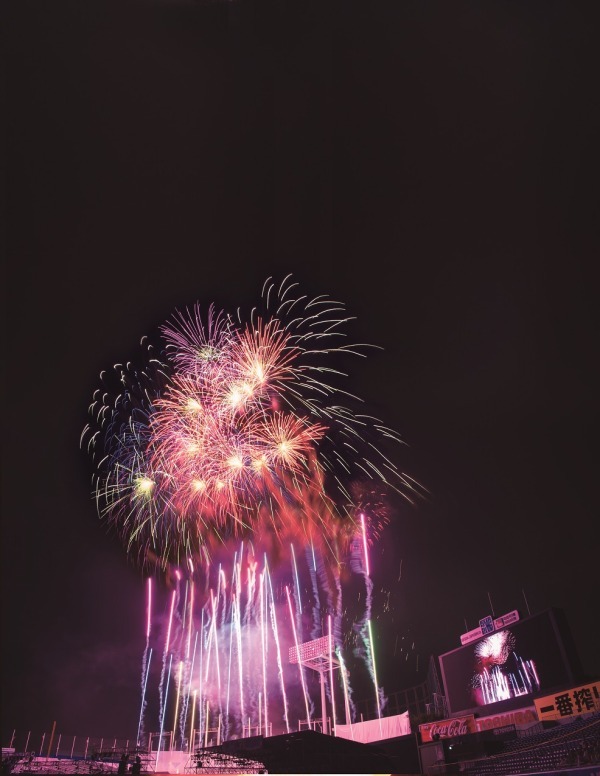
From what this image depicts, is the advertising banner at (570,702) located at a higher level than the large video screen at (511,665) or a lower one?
lower

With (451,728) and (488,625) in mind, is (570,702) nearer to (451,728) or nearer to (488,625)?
(488,625)

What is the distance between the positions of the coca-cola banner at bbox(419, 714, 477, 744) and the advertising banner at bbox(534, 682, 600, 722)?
5.25m

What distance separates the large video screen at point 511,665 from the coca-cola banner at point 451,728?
1.13 m

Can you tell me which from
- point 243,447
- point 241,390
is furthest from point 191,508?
point 241,390

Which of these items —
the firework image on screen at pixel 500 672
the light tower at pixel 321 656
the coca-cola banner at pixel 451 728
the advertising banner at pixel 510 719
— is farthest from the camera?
the light tower at pixel 321 656

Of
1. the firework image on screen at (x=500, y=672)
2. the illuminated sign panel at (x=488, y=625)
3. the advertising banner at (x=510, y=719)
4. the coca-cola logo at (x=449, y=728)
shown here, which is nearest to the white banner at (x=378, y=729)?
the coca-cola logo at (x=449, y=728)

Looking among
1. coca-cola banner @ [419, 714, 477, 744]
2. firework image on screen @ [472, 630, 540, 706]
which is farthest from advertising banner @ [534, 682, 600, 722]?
coca-cola banner @ [419, 714, 477, 744]

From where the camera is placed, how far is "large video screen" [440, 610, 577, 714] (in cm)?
2686

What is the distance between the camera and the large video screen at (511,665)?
2686cm

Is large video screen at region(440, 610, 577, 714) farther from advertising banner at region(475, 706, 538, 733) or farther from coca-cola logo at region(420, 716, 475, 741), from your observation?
coca-cola logo at region(420, 716, 475, 741)

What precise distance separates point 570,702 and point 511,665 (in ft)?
14.7

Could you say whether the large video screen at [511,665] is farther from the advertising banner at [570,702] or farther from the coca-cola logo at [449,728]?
the coca-cola logo at [449,728]

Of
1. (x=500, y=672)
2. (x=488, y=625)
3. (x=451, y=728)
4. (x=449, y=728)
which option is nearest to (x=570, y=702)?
(x=500, y=672)

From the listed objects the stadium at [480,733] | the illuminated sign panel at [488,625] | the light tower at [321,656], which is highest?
the light tower at [321,656]
